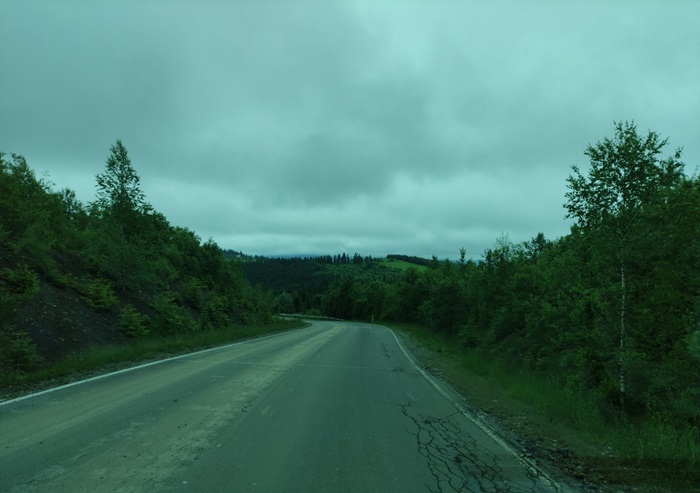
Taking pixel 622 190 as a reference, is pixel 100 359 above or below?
below

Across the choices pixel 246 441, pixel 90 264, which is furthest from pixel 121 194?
pixel 246 441

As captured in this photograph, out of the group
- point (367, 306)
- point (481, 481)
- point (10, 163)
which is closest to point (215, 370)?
point (481, 481)

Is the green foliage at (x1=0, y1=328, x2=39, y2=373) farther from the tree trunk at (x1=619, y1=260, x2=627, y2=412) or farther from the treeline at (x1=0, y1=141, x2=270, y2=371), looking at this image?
the tree trunk at (x1=619, y1=260, x2=627, y2=412)

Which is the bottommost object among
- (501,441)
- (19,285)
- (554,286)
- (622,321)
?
(501,441)

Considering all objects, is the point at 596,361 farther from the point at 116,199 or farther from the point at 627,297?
the point at 116,199

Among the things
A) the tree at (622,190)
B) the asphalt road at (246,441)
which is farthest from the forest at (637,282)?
the asphalt road at (246,441)

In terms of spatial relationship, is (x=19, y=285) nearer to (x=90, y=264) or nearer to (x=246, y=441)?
(x=90, y=264)

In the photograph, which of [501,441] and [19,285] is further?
[19,285]

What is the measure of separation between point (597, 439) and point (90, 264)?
71.5ft

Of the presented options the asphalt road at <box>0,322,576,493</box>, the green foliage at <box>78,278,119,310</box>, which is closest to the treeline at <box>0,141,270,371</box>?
the green foliage at <box>78,278,119,310</box>

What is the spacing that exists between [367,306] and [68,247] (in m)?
74.7

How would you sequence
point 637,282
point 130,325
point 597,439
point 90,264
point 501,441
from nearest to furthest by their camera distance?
point 501,441 → point 597,439 → point 637,282 → point 130,325 → point 90,264

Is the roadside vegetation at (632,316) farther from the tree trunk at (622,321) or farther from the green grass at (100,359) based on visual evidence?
the green grass at (100,359)

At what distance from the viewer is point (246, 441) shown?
222 inches
